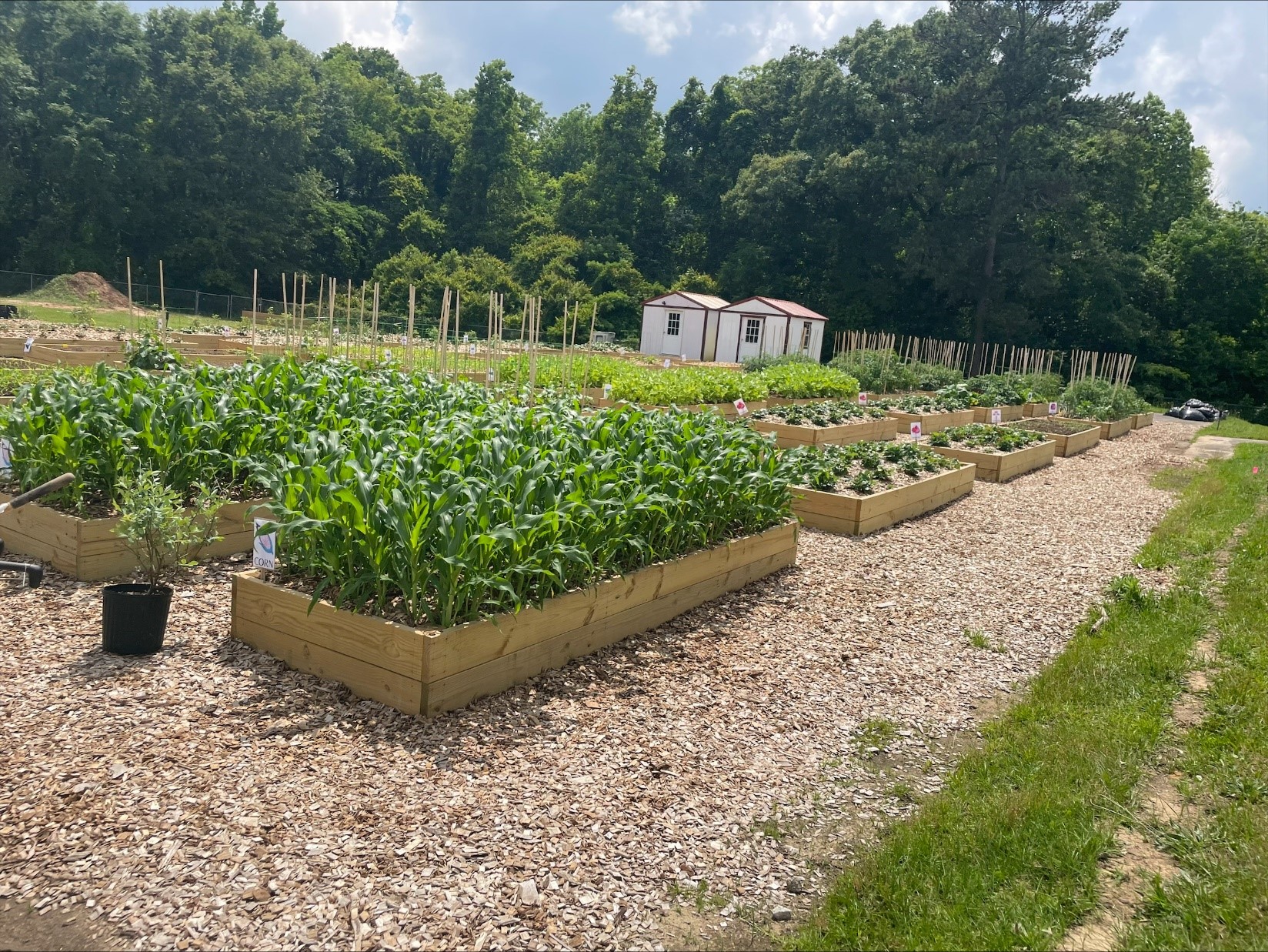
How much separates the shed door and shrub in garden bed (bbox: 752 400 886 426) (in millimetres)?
19155

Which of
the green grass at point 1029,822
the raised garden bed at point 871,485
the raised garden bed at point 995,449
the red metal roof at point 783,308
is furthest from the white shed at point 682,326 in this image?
the green grass at point 1029,822

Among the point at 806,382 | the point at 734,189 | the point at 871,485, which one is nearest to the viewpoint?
the point at 871,485

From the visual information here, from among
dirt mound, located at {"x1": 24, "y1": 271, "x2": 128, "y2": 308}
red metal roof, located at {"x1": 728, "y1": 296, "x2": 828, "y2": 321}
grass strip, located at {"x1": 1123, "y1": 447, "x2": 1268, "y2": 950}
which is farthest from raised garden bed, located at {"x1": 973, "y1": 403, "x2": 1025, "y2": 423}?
dirt mound, located at {"x1": 24, "y1": 271, "x2": 128, "y2": 308}

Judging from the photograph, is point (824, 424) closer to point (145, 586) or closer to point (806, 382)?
point (806, 382)

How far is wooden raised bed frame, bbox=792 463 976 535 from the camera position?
7898 millimetres

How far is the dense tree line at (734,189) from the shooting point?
113 ft

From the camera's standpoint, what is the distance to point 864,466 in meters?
9.12

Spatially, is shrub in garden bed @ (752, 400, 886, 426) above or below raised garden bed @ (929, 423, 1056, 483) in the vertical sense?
above

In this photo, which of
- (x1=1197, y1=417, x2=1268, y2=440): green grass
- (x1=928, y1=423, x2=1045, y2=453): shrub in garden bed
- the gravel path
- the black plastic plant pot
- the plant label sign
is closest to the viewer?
the gravel path

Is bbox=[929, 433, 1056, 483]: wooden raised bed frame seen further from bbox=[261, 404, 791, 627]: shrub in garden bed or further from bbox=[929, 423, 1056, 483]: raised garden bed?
bbox=[261, 404, 791, 627]: shrub in garden bed

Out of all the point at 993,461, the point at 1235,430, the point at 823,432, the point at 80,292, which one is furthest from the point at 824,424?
the point at 80,292

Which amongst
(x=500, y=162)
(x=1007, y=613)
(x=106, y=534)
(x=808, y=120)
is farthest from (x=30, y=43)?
(x=1007, y=613)

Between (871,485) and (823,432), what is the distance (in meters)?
3.48

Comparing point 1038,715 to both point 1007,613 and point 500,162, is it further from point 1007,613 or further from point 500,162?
point 500,162
